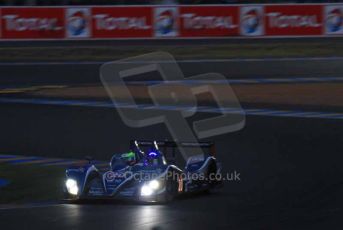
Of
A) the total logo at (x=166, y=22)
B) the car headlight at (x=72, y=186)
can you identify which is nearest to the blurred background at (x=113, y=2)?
the total logo at (x=166, y=22)

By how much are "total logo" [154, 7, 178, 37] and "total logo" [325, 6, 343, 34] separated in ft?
17.4

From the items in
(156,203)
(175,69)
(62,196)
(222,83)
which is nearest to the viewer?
(156,203)

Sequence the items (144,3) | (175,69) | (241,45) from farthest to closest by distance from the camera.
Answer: (144,3) → (241,45) → (175,69)

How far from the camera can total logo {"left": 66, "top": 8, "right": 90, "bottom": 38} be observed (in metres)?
28.9

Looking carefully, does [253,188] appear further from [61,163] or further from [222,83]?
[222,83]

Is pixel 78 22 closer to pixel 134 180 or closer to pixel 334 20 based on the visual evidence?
pixel 334 20

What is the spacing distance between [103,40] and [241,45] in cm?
497

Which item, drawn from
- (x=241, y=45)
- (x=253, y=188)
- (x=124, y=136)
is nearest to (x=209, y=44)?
(x=241, y=45)

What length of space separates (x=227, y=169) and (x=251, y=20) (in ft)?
61.3

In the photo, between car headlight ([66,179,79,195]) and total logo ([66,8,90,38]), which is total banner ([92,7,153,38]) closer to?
total logo ([66,8,90,38])

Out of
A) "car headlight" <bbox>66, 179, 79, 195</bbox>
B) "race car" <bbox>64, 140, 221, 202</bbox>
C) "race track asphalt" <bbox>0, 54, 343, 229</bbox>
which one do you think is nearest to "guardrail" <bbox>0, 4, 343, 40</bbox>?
"race track asphalt" <bbox>0, 54, 343, 229</bbox>

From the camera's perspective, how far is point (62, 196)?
916 cm

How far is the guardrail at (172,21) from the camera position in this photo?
28.5m

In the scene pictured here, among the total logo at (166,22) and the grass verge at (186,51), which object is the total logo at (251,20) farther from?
the total logo at (166,22)
